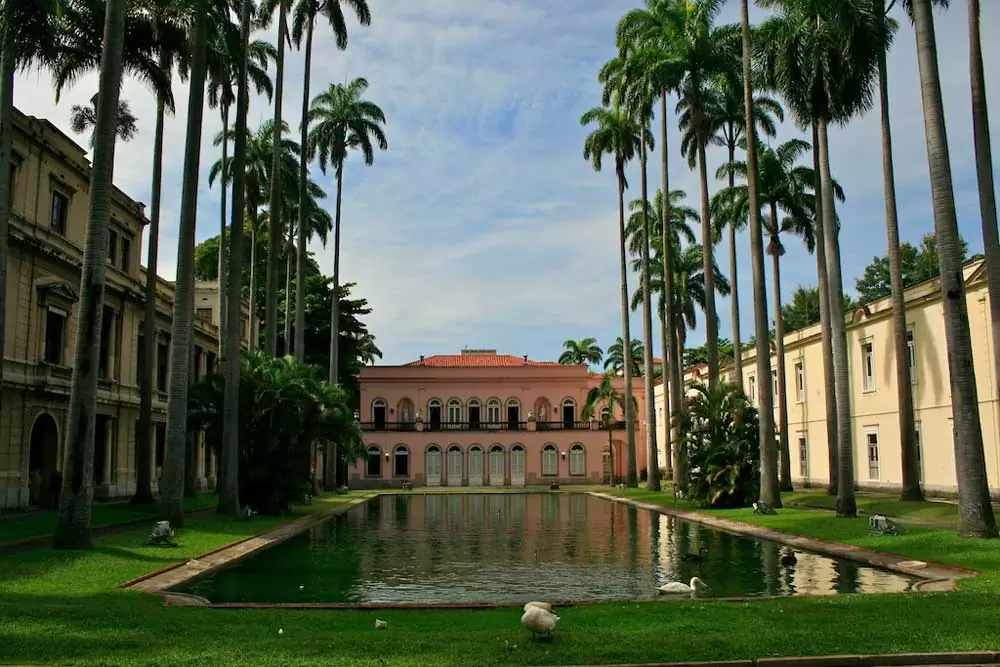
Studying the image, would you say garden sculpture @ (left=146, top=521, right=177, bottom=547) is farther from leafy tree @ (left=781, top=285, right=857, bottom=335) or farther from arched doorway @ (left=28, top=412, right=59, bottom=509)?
leafy tree @ (left=781, top=285, right=857, bottom=335)

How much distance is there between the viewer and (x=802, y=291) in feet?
241

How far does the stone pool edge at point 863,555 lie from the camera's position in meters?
12.6

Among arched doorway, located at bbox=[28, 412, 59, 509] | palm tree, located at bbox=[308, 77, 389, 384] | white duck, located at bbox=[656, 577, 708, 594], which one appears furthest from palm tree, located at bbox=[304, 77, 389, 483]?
white duck, located at bbox=[656, 577, 708, 594]

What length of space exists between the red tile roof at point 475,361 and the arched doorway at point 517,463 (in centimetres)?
578

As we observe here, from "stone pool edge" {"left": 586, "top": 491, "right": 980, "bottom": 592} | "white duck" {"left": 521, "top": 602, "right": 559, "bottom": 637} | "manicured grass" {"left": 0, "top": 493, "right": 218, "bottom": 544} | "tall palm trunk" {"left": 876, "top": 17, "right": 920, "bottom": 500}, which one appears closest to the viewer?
"white duck" {"left": 521, "top": 602, "right": 559, "bottom": 637}

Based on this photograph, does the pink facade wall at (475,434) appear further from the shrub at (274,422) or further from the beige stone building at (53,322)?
the shrub at (274,422)

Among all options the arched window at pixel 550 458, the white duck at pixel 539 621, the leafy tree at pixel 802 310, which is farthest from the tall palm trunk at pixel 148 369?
the leafy tree at pixel 802 310

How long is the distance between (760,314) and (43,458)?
2361 centimetres

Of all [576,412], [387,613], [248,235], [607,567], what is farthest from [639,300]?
[387,613]

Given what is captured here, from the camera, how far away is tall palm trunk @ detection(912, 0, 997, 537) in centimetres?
1648

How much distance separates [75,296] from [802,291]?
5873cm

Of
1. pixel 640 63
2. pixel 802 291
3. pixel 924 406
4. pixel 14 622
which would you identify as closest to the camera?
pixel 14 622

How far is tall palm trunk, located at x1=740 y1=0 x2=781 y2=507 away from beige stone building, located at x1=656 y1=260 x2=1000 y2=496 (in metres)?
4.63

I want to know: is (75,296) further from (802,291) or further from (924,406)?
(802,291)
